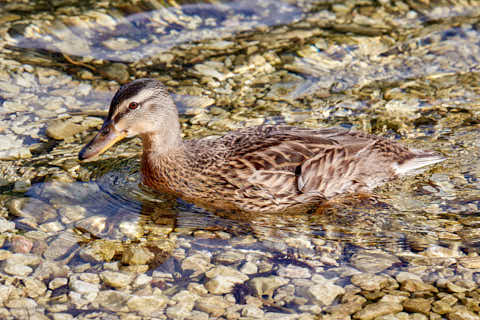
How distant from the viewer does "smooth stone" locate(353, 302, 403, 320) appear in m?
5.29

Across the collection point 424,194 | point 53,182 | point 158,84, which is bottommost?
point 53,182

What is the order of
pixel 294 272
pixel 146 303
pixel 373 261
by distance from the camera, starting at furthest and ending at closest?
pixel 373 261 → pixel 294 272 → pixel 146 303

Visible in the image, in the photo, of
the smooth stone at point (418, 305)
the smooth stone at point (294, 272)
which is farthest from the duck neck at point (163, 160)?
the smooth stone at point (418, 305)

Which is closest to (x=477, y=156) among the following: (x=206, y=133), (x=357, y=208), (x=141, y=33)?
(x=357, y=208)

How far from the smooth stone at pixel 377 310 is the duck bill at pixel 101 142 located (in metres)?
2.97

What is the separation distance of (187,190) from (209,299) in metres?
1.69

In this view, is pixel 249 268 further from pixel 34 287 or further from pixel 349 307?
pixel 34 287

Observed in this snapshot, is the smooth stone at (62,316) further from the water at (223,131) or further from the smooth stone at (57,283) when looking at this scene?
the smooth stone at (57,283)

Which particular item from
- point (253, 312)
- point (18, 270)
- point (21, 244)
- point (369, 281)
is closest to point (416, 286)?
point (369, 281)

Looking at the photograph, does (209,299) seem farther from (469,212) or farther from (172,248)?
(469,212)

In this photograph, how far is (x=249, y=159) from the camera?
675cm

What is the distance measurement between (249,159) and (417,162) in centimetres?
189

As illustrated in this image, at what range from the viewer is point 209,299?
5465mm

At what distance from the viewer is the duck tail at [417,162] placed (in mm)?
7127
